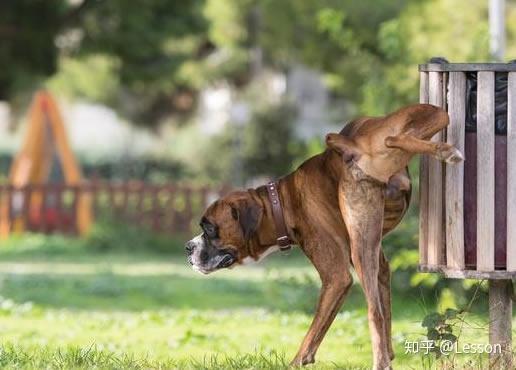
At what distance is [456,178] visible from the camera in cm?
777

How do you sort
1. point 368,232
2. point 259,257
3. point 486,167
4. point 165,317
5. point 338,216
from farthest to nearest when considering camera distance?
point 165,317
point 259,257
point 338,216
point 486,167
point 368,232

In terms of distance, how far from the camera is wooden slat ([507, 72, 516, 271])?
303 inches

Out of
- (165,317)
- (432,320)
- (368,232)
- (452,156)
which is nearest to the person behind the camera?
(452,156)

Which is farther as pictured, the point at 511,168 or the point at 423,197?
the point at 423,197

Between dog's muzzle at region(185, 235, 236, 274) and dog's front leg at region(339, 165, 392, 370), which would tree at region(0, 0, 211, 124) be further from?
dog's front leg at region(339, 165, 392, 370)

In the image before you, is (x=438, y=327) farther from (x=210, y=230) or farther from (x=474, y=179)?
(x=210, y=230)

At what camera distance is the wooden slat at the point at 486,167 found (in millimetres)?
7715

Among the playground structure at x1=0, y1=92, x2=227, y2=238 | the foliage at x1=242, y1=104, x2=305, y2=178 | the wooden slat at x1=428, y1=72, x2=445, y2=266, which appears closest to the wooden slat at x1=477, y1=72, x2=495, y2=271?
the wooden slat at x1=428, y1=72, x2=445, y2=266

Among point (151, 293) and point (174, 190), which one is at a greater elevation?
point (174, 190)

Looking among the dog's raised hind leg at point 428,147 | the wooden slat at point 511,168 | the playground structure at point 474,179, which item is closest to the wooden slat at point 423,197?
the playground structure at point 474,179

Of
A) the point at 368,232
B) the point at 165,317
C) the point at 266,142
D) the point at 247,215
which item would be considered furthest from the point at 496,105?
the point at 266,142

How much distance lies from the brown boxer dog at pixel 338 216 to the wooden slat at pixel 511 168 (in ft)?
1.46

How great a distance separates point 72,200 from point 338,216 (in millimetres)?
22042

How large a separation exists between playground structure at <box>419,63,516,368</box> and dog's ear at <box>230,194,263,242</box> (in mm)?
911
